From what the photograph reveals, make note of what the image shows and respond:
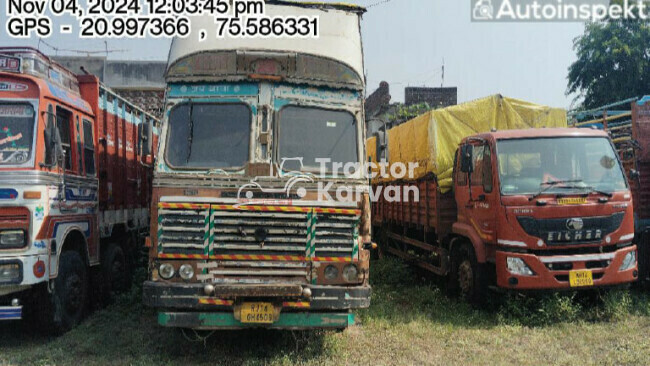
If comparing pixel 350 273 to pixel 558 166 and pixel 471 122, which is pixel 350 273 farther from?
pixel 471 122

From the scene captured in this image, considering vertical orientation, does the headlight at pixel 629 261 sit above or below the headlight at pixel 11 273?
below

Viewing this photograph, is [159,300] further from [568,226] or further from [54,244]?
[568,226]

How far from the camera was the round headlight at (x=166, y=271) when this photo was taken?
203 inches

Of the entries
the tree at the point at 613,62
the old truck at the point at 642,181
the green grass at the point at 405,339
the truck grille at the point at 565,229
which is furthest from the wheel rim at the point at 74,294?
the tree at the point at 613,62

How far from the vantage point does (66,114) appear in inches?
264

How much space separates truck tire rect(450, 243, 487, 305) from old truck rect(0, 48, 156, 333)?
4.60 m

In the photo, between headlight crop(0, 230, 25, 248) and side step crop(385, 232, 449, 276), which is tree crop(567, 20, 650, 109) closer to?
side step crop(385, 232, 449, 276)

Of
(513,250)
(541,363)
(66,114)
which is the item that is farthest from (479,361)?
(66,114)

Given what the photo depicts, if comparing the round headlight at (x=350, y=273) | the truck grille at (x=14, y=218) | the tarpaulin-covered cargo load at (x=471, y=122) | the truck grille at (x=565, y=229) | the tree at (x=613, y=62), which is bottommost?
the round headlight at (x=350, y=273)

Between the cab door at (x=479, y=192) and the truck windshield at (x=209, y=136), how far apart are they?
11.2 ft

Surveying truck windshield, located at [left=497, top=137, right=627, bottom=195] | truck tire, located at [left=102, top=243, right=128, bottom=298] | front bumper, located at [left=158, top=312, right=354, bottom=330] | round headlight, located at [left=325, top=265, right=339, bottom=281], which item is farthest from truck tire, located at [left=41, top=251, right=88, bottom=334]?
truck windshield, located at [left=497, top=137, right=627, bottom=195]

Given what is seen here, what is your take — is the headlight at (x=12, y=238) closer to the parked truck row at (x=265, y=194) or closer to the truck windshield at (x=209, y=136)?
the parked truck row at (x=265, y=194)

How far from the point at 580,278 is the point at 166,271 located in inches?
196

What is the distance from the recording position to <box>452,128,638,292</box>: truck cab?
6.62 m
